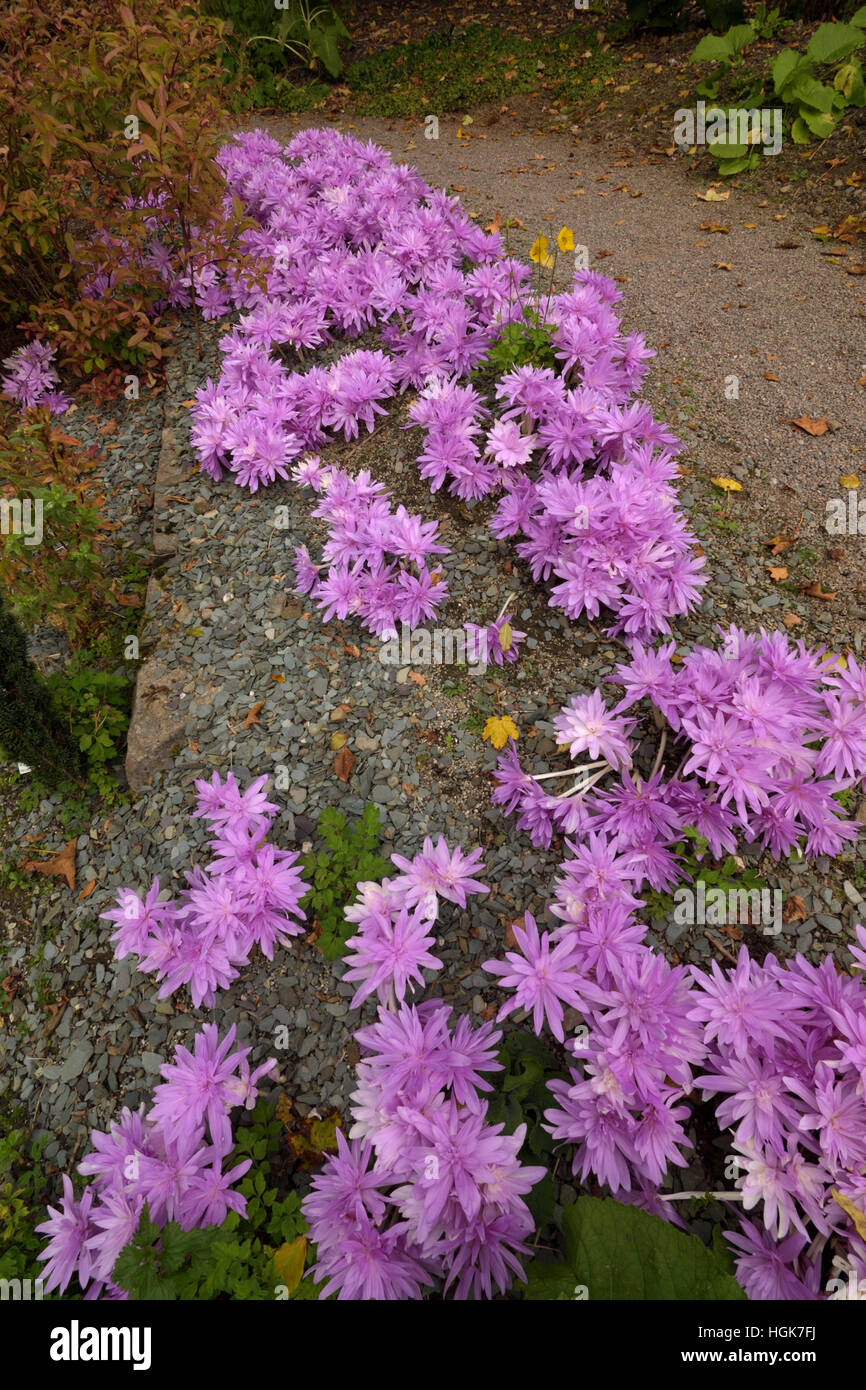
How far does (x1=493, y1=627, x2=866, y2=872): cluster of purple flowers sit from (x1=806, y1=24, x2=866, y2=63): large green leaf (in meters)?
5.27

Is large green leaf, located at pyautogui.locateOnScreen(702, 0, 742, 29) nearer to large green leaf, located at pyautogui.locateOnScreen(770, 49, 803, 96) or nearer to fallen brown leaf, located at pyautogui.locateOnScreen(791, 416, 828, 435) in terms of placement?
large green leaf, located at pyautogui.locateOnScreen(770, 49, 803, 96)

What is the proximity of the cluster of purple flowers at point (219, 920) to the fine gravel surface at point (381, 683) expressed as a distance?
0.51ft

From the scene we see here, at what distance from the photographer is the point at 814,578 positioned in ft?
9.77

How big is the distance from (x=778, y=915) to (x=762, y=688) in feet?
2.31

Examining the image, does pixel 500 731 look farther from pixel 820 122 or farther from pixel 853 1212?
pixel 820 122

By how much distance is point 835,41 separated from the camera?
4941mm

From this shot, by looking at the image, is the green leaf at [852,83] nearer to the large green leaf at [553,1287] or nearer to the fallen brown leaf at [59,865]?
the fallen brown leaf at [59,865]

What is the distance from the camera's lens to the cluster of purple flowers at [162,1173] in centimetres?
178

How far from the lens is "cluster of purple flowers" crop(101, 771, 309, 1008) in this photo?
221cm

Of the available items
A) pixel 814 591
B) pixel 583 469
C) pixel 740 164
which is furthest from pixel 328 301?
pixel 740 164

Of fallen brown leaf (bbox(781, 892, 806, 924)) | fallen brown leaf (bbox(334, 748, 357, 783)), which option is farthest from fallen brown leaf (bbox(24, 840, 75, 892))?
fallen brown leaf (bbox(781, 892, 806, 924))

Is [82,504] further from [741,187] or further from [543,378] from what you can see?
[741,187]

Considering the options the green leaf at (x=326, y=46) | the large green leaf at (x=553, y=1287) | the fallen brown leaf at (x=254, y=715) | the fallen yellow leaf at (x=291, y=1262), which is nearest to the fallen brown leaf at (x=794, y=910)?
the large green leaf at (x=553, y=1287)
